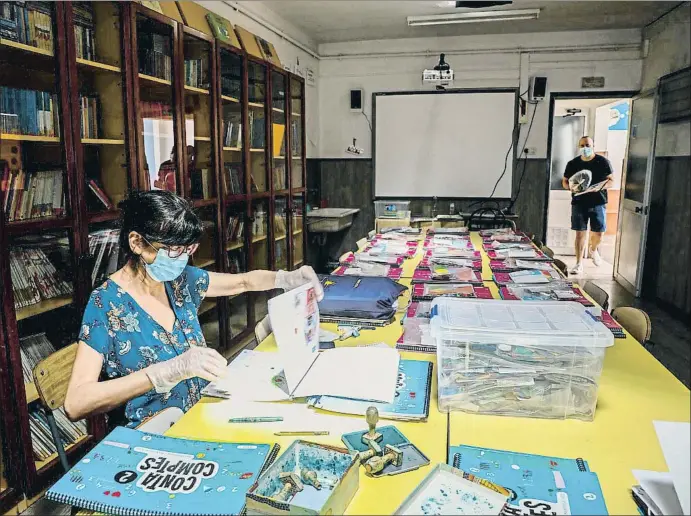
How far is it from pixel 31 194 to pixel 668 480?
7.51 feet

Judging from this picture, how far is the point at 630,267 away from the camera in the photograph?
18.4 ft

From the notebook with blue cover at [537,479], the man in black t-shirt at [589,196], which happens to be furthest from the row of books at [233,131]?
the man in black t-shirt at [589,196]

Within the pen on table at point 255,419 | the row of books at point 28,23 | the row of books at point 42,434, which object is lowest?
the row of books at point 42,434

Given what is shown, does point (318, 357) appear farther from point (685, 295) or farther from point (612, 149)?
point (612, 149)

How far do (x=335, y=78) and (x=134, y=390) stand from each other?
569 centimetres

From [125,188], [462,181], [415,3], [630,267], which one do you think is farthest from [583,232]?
[125,188]

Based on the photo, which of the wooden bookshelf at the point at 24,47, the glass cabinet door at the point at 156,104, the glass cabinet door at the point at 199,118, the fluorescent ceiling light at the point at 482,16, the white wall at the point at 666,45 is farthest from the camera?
the fluorescent ceiling light at the point at 482,16

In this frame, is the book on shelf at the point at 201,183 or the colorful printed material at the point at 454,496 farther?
the book on shelf at the point at 201,183

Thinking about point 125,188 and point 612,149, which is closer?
point 125,188

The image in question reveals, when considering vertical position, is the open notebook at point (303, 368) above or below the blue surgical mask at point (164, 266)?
below

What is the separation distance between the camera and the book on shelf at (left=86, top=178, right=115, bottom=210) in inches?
96.1

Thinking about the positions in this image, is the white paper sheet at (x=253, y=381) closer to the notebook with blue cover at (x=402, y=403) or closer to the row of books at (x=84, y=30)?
the notebook with blue cover at (x=402, y=403)

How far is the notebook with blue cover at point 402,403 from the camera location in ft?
4.35

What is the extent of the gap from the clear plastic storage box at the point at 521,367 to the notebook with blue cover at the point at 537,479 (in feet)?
0.63
